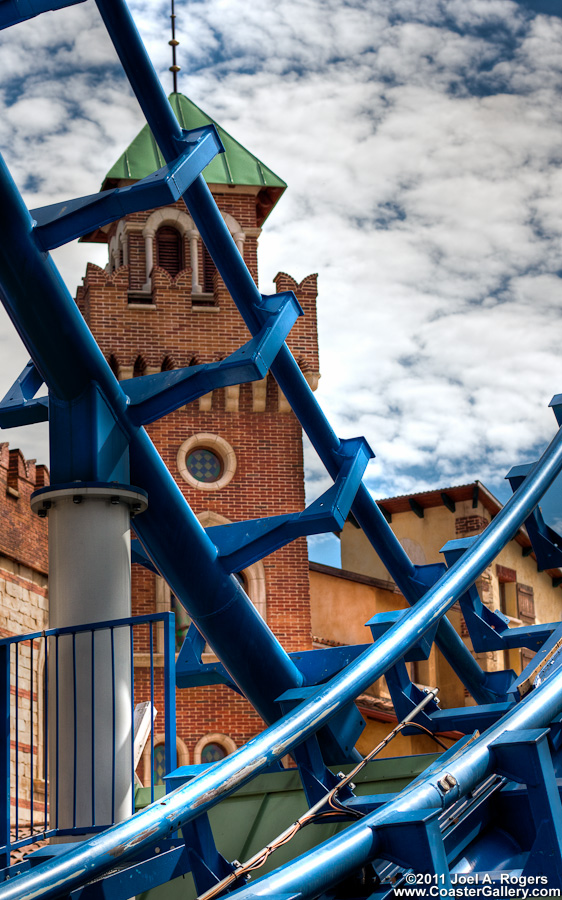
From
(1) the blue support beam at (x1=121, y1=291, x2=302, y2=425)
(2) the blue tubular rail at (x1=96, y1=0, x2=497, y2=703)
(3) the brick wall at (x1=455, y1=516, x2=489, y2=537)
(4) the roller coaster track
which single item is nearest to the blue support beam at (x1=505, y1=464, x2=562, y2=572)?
(4) the roller coaster track

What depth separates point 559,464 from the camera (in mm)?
6930

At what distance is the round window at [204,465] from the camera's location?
2295 cm

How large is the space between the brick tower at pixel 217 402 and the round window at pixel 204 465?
0.02 m

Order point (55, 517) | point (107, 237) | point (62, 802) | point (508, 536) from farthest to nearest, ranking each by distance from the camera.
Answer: point (107, 237)
point (508, 536)
point (55, 517)
point (62, 802)

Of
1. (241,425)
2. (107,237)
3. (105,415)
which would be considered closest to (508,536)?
(105,415)

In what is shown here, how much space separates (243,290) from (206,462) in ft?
55.1

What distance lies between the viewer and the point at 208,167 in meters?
24.1

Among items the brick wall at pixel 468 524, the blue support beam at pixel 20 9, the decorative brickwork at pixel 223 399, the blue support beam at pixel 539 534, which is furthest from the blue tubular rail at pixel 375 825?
the brick wall at pixel 468 524

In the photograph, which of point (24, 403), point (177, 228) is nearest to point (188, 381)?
point (24, 403)

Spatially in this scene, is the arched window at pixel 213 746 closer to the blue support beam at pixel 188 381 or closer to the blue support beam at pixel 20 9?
the blue support beam at pixel 188 381

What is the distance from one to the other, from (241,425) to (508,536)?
1739 centimetres

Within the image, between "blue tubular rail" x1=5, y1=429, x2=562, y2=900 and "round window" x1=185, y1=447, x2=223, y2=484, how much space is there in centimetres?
1706

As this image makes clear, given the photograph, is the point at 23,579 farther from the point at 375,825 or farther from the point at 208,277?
the point at 375,825

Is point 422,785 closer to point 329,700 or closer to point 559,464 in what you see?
point 329,700
